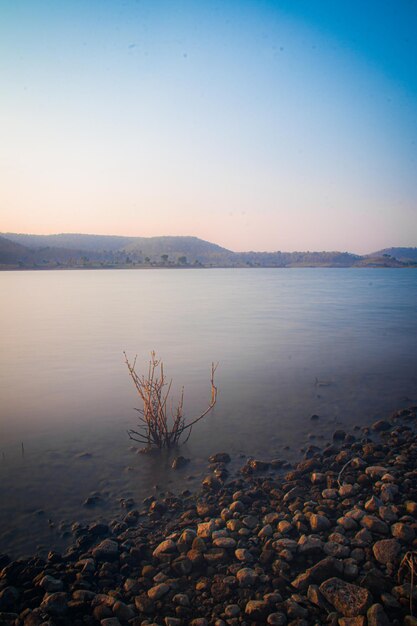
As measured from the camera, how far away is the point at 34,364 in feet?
42.6

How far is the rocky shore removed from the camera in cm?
327

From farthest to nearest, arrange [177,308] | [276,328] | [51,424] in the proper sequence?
[177,308], [276,328], [51,424]

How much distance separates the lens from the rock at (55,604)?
332 centimetres

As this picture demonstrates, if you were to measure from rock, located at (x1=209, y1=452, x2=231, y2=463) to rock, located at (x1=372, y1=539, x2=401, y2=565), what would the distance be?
2722 mm

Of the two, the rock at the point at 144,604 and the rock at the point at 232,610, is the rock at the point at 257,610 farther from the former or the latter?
the rock at the point at 144,604

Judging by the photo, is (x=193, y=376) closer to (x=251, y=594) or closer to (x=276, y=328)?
(x=251, y=594)

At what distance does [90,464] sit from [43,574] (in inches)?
97.4

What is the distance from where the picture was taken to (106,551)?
4.08 m

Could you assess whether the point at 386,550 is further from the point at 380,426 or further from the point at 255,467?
the point at 380,426

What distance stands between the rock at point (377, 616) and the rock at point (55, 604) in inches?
97.9

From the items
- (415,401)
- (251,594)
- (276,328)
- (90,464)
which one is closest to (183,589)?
(251,594)

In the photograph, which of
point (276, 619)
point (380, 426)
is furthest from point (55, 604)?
point (380, 426)

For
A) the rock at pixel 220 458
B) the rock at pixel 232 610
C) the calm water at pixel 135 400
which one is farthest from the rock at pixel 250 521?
the rock at pixel 220 458

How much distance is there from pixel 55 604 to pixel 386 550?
3.02 m
